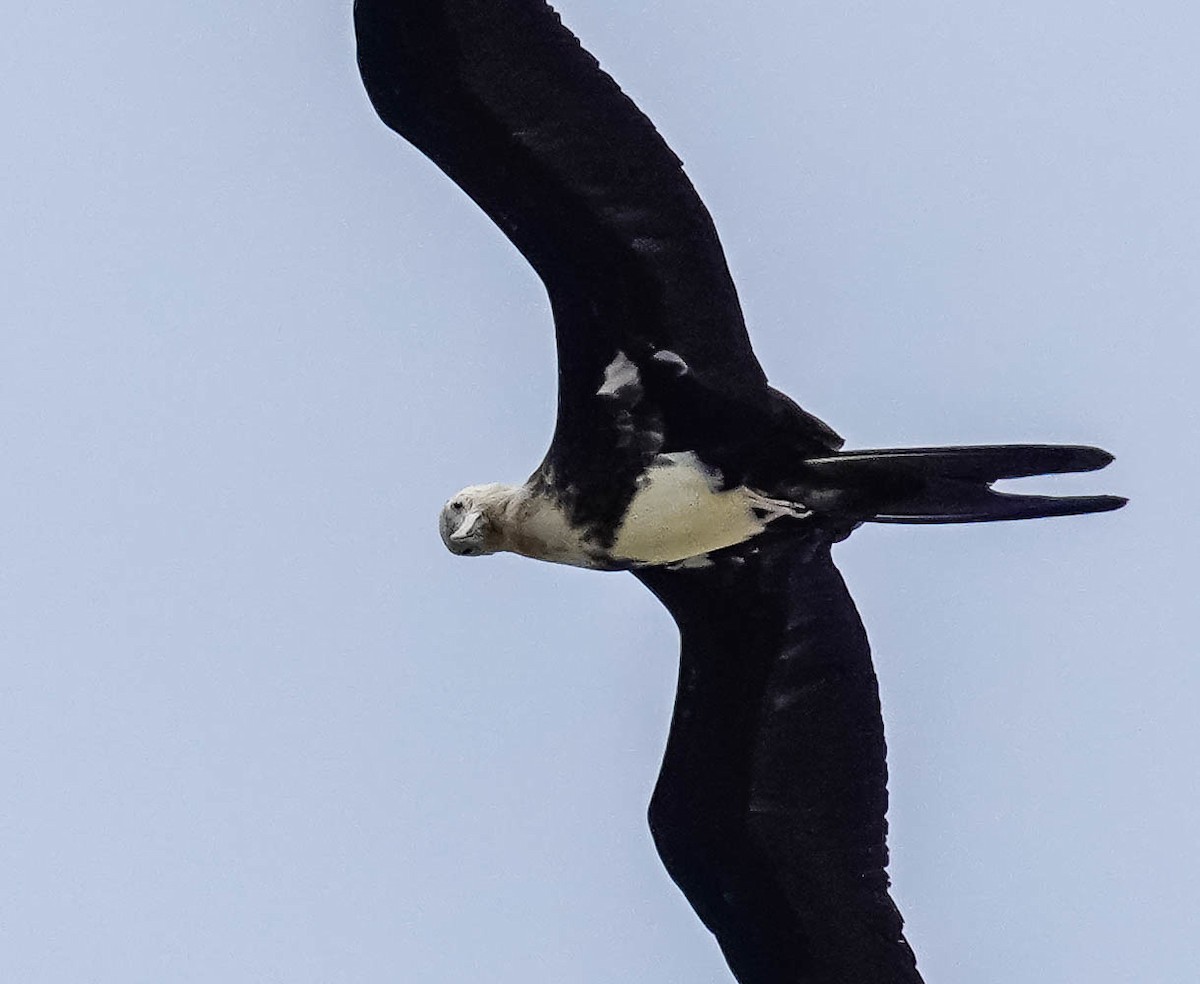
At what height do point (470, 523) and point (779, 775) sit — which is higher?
point (470, 523)

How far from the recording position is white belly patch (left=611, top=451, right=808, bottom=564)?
10.8m

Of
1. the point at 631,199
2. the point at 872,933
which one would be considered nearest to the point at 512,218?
the point at 631,199

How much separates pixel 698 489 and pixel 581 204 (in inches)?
48.9

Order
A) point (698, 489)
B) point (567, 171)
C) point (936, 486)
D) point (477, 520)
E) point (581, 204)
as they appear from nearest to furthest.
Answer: point (567, 171) → point (581, 204) → point (936, 486) → point (698, 489) → point (477, 520)

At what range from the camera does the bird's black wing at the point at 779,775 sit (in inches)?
443

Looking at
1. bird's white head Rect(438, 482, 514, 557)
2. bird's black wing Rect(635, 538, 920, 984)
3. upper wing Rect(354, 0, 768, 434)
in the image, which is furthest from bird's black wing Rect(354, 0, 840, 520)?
bird's black wing Rect(635, 538, 920, 984)

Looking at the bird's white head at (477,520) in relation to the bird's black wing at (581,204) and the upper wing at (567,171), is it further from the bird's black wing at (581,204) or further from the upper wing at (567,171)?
the upper wing at (567,171)

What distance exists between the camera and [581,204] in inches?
403

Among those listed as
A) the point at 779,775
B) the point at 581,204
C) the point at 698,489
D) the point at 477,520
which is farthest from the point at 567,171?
the point at 779,775

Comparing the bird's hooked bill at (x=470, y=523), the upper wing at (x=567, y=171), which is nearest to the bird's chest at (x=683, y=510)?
the upper wing at (x=567, y=171)

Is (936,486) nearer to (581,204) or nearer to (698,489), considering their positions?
(698,489)

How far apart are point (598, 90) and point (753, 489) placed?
1.71 metres

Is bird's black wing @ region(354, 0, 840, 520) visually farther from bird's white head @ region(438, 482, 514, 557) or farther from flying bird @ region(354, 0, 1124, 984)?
bird's white head @ region(438, 482, 514, 557)

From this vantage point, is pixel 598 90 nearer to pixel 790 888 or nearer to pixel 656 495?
pixel 656 495
